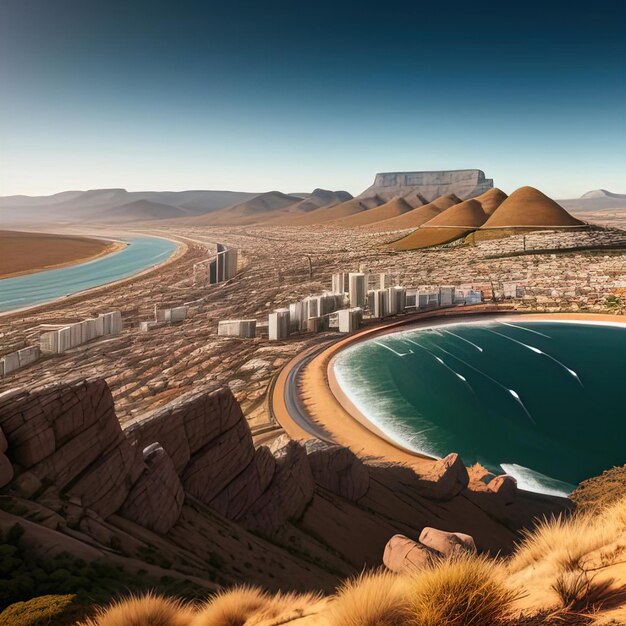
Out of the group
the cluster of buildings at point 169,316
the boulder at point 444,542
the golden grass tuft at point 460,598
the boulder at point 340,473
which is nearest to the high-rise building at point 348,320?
the cluster of buildings at point 169,316

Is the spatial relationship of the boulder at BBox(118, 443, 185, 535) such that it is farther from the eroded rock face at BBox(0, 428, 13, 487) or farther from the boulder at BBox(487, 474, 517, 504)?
the boulder at BBox(487, 474, 517, 504)

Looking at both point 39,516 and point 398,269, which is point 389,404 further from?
point 398,269

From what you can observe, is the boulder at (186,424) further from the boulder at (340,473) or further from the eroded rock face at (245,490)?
the boulder at (340,473)

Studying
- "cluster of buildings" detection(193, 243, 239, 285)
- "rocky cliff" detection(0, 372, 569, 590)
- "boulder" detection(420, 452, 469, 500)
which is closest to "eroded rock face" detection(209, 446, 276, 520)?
"rocky cliff" detection(0, 372, 569, 590)

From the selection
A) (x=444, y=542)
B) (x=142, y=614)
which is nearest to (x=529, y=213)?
(x=444, y=542)

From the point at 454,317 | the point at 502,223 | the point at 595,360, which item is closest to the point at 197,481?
the point at 595,360
